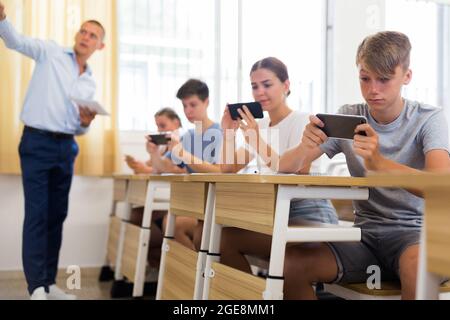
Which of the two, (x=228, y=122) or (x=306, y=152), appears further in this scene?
(x=228, y=122)

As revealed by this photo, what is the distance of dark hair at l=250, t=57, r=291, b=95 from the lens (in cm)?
193

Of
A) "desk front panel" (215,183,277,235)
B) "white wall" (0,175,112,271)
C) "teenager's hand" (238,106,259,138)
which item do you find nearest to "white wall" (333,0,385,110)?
"teenager's hand" (238,106,259,138)

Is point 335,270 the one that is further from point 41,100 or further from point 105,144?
point 105,144

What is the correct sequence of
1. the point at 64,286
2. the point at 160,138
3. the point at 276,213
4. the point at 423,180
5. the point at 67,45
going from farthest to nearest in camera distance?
the point at 67,45
the point at 64,286
the point at 160,138
the point at 276,213
the point at 423,180

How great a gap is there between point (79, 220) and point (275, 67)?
2013 millimetres

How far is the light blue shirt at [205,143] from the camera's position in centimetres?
247

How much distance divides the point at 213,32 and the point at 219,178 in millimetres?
1912

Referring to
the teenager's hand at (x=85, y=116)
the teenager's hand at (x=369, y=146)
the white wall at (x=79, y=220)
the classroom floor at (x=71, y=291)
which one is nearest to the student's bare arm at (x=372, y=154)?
the teenager's hand at (x=369, y=146)

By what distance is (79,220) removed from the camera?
11.3 feet

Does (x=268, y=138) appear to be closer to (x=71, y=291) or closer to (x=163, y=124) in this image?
(x=163, y=124)

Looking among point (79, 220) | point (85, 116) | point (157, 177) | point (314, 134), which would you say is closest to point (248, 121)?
point (314, 134)

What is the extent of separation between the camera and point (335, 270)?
1.34 m

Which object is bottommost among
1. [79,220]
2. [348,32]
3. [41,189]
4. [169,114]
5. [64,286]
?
[64,286]
